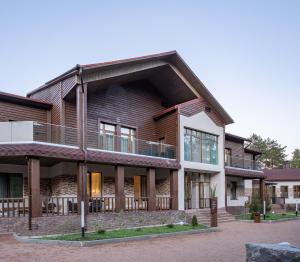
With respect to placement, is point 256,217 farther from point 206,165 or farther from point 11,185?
point 11,185

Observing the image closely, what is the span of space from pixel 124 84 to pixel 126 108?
1.56 meters

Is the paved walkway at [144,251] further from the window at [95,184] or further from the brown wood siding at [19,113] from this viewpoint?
the window at [95,184]

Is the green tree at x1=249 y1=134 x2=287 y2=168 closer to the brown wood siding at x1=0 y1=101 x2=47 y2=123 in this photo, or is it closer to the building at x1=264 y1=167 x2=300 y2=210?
the building at x1=264 y1=167 x2=300 y2=210

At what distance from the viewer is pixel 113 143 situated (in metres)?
23.8

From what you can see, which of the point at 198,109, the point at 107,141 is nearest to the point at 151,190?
the point at 107,141

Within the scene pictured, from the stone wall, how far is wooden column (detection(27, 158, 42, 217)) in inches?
14.2

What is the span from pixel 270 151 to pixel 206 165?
60.1 m

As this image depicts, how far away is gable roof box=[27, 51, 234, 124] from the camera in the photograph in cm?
2233

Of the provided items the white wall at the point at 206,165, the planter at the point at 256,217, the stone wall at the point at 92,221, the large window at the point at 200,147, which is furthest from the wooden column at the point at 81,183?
the planter at the point at 256,217

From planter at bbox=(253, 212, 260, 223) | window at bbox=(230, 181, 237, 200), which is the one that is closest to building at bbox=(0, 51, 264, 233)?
planter at bbox=(253, 212, 260, 223)

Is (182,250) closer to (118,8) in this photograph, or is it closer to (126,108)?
(118,8)

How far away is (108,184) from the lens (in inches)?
1021

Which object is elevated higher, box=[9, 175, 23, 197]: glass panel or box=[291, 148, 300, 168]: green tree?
box=[291, 148, 300, 168]: green tree

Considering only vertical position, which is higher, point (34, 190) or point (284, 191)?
point (34, 190)
